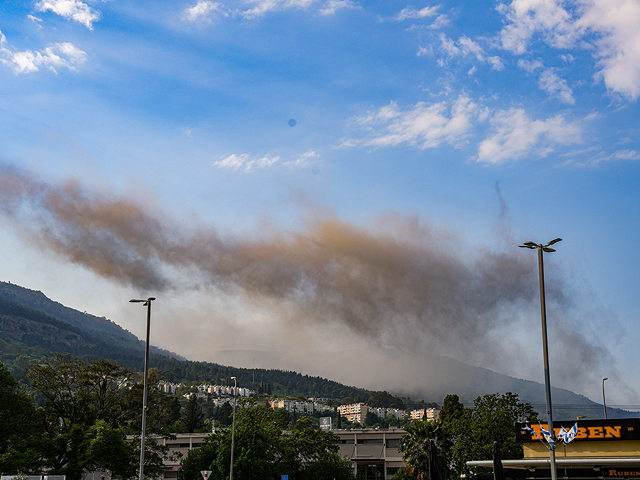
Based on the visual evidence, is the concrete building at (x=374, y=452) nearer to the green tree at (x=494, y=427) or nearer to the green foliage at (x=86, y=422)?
the green foliage at (x=86, y=422)

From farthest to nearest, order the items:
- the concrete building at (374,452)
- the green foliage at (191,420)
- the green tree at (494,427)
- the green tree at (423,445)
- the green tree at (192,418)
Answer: the green tree at (192,418), the green foliage at (191,420), the concrete building at (374,452), the green tree at (423,445), the green tree at (494,427)

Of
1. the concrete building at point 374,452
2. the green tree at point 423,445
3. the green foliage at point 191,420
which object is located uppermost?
the green tree at point 423,445

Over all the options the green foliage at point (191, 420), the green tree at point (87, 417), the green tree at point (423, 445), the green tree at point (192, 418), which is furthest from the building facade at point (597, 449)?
the green tree at point (192, 418)

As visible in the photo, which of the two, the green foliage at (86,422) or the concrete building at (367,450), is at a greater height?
the green foliage at (86,422)

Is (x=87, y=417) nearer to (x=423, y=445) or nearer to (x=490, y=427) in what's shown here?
(x=423, y=445)

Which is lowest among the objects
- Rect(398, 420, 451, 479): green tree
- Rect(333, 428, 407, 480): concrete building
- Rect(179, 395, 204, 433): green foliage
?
Rect(333, 428, 407, 480): concrete building

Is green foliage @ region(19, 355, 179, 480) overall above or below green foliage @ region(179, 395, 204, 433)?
above

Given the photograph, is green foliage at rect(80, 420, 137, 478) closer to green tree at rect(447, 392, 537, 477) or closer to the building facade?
green tree at rect(447, 392, 537, 477)

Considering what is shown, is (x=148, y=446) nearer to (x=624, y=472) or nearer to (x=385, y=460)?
(x=624, y=472)

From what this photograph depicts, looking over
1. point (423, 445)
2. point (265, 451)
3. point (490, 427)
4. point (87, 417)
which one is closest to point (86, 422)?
point (87, 417)

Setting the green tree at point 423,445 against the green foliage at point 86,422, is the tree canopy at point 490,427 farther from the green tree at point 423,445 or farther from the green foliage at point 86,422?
the green foliage at point 86,422

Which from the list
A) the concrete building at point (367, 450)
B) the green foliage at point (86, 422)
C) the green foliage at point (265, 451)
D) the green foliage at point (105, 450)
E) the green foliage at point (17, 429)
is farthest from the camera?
the concrete building at point (367, 450)

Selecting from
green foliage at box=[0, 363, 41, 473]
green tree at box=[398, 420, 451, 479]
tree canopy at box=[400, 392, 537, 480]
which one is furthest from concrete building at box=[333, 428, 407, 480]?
green foliage at box=[0, 363, 41, 473]

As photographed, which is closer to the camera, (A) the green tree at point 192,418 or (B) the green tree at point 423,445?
(B) the green tree at point 423,445
